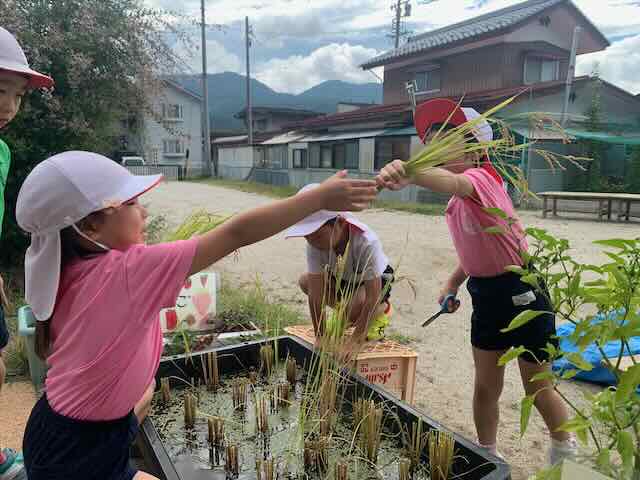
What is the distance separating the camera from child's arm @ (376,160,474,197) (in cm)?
160

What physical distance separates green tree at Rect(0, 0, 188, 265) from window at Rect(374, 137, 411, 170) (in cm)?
1058

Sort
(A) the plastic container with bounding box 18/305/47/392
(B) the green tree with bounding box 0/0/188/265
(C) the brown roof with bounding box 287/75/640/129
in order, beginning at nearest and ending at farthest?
(A) the plastic container with bounding box 18/305/47/392 → (B) the green tree with bounding box 0/0/188/265 → (C) the brown roof with bounding box 287/75/640/129

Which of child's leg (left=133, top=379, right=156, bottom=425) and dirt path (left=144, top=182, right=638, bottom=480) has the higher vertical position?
child's leg (left=133, top=379, right=156, bottom=425)

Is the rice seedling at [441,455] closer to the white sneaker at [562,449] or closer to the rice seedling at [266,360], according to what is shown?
the white sneaker at [562,449]

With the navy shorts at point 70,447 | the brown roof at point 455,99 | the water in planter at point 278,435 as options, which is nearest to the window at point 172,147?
the brown roof at point 455,99

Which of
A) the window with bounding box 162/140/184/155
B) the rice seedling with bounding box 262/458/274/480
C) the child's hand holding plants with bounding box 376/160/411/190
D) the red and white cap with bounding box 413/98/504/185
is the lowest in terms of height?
the rice seedling with bounding box 262/458/274/480

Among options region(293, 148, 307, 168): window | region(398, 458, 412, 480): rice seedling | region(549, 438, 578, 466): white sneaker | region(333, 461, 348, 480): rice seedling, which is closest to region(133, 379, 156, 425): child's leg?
region(333, 461, 348, 480): rice seedling

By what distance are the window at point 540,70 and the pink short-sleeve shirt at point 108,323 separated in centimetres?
1878

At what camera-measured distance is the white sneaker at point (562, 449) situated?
203 centimetres

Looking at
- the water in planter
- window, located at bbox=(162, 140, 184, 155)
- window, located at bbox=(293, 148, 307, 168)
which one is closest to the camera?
the water in planter

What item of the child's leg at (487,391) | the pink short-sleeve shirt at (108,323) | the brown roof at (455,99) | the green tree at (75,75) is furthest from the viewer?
the brown roof at (455,99)

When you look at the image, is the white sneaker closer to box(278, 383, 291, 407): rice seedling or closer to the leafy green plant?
box(278, 383, 291, 407): rice seedling

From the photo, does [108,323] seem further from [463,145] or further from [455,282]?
[455,282]

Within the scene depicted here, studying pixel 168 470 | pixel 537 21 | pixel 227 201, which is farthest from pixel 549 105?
pixel 168 470
